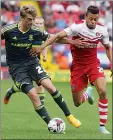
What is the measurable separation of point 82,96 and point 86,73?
0.62 m

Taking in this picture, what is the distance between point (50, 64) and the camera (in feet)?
70.3

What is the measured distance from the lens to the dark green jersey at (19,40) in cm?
925

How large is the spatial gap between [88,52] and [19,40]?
1.29 metres

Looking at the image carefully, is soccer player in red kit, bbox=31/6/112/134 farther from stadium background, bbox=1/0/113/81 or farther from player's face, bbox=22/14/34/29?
stadium background, bbox=1/0/113/81

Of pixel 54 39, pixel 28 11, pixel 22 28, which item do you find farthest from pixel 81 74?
pixel 28 11

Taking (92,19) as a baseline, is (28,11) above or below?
above

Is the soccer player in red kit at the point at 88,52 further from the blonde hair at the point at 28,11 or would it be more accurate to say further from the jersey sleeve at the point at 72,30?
the blonde hair at the point at 28,11

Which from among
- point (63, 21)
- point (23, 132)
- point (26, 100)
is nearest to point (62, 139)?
point (23, 132)

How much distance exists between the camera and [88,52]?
9.81 meters

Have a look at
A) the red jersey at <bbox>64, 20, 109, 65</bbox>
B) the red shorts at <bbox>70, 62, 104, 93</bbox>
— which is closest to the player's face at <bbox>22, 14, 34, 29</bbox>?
the red jersey at <bbox>64, 20, 109, 65</bbox>

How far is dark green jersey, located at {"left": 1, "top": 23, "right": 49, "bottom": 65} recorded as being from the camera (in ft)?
30.3

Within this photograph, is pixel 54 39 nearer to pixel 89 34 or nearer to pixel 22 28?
pixel 22 28

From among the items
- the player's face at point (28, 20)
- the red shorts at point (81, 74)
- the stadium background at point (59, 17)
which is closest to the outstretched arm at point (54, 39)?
the player's face at point (28, 20)

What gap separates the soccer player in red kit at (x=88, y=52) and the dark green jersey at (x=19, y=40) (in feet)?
0.51
